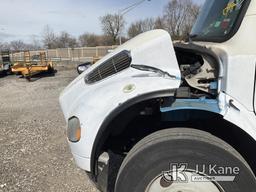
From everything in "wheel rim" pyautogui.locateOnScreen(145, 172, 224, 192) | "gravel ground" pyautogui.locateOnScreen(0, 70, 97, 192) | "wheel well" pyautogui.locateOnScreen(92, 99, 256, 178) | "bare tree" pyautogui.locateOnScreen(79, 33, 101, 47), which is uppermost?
"bare tree" pyautogui.locateOnScreen(79, 33, 101, 47)

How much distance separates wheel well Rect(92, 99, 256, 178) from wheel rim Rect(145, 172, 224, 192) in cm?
38

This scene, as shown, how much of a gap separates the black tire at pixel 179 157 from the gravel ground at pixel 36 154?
136cm

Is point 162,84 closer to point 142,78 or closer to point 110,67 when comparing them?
point 142,78

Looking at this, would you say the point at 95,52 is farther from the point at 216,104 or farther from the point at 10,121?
the point at 216,104

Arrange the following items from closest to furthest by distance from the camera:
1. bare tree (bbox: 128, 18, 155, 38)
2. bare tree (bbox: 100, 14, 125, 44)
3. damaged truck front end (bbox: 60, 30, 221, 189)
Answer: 1. damaged truck front end (bbox: 60, 30, 221, 189)
2. bare tree (bbox: 128, 18, 155, 38)
3. bare tree (bbox: 100, 14, 125, 44)

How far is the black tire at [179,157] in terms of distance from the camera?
195 cm

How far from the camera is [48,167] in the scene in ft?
12.6

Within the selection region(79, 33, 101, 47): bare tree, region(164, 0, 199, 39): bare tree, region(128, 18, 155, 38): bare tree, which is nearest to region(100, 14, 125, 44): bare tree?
region(79, 33, 101, 47): bare tree

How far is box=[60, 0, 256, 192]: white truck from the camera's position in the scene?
195 cm

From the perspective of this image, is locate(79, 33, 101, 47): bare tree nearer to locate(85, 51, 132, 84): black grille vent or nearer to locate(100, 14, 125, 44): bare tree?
locate(100, 14, 125, 44): bare tree

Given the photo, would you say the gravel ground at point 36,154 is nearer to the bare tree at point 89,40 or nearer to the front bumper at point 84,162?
the front bumper at point 84,162

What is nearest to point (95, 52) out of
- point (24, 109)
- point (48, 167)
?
point (24, 109)

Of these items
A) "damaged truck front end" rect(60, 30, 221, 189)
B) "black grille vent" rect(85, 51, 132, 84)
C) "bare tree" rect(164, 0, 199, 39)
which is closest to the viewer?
"damaged truck front end" rect(60, 30, 221, 189)

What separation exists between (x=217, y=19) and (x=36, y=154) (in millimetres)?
3289
